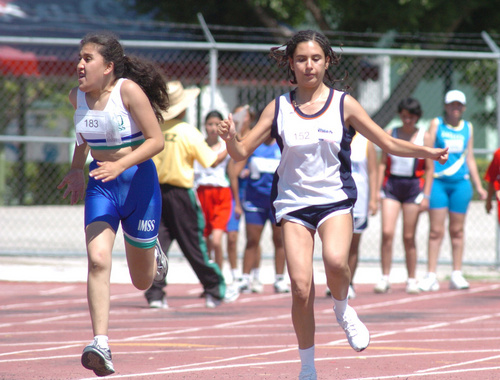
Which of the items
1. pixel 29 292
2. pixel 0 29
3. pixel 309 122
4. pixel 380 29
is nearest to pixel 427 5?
pixel 380 29

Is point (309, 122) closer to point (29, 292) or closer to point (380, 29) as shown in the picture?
point (29, 292)

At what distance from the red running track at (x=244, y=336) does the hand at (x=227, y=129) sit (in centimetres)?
150

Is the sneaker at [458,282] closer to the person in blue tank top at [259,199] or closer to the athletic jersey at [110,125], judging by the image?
the person in blue tank top at [259,199]

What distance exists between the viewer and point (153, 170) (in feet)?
18.6

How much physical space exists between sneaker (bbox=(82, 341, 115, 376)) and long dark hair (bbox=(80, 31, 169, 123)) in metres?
1.75

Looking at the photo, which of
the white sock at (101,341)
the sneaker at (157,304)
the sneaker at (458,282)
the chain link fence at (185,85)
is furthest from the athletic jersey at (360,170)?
the white sock at (101,341)

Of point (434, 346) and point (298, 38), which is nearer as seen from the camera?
point (298, 38)

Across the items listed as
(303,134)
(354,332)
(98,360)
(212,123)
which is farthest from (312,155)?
(212,123)

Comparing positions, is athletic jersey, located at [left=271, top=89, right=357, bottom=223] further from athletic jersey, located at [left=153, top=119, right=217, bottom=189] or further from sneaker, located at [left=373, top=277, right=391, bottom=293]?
sneaker, located at [left=373, top=277, right=391, bottom=293]

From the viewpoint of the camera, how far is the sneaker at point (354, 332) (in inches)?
205

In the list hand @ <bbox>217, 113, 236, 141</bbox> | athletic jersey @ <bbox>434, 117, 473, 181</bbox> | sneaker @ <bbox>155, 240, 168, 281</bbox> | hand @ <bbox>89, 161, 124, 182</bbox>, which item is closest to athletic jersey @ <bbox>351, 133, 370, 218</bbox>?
athletic jersey @ <bbox>434, 117, 473, 181</bbox>

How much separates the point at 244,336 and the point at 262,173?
311 centimetres

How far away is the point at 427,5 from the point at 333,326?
39.0 feet

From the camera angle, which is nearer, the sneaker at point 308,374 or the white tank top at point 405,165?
the sneaker at point 308,374
